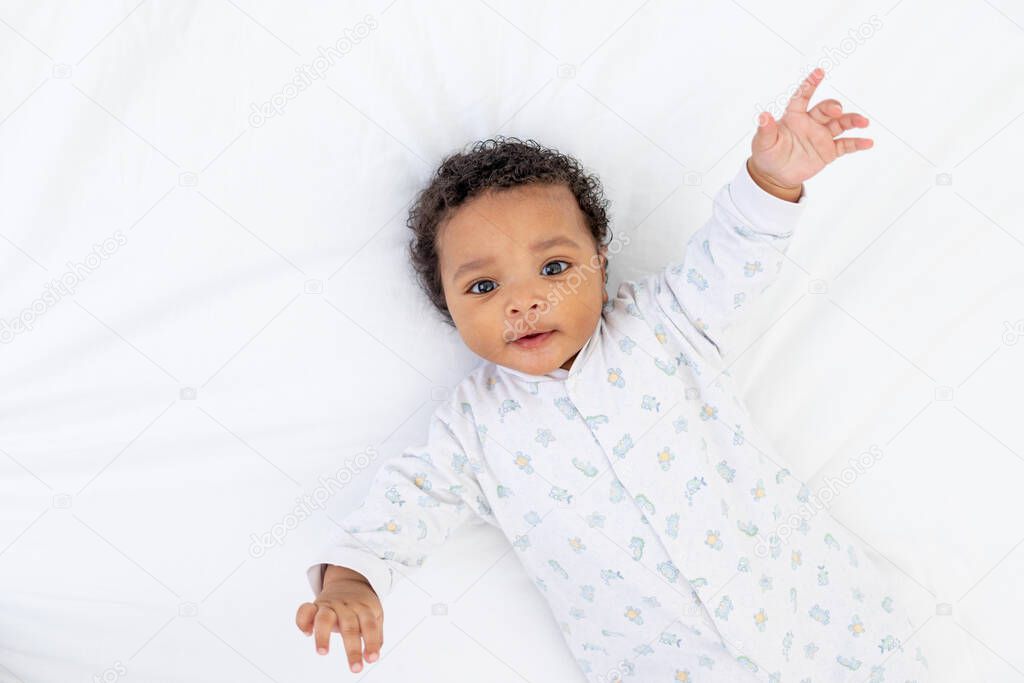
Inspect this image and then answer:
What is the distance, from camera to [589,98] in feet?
4.50

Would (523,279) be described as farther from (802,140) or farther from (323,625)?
(323,625)

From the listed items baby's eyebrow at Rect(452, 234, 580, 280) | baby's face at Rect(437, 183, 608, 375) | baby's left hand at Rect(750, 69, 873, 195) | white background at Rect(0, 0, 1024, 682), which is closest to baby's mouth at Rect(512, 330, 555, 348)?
baby's face at Rect(437, 183, 608, 375)

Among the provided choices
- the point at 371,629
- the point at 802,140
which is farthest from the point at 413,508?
the point at 802,140

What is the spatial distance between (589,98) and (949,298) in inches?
24.8

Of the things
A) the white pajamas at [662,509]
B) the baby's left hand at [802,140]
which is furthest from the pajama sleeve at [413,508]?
the baby's left hand at [802,140]

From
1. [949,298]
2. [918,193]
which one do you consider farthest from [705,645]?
[918,193]

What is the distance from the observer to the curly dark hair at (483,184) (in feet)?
4.12

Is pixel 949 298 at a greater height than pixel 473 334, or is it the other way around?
pixel 473 334

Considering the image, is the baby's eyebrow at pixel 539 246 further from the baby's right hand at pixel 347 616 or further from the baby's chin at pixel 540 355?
the baby's right hand at pixel 347 616

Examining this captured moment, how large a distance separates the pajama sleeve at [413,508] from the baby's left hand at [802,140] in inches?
21.8

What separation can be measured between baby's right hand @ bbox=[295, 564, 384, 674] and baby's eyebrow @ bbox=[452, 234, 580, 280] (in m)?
0.43

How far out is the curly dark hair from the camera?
4.12 feet

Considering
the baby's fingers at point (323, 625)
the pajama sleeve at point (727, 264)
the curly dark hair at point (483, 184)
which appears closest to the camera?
the baby's fingers at point (323, 625)

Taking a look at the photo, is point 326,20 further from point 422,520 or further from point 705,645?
point 705,645
